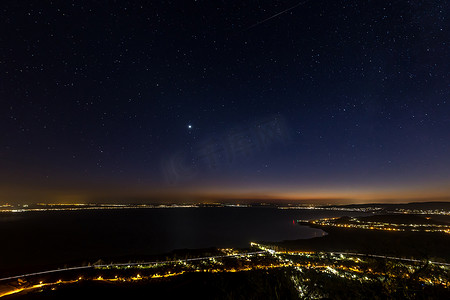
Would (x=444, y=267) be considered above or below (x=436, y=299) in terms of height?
below

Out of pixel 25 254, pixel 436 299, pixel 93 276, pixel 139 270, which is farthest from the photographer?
pixel 25 254

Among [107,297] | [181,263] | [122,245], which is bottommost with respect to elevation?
[122,245]

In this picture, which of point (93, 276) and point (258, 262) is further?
point (258, 262)

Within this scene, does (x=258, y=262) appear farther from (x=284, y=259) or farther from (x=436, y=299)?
(x=436, y=299)

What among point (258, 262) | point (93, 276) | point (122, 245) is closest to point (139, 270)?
point (93, 276)

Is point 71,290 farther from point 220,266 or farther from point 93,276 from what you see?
point 220,266

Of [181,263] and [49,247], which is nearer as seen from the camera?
[181,263]

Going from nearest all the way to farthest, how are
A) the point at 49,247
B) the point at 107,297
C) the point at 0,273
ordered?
the point at 107,297 < the point at 0,273 < the point at 49,247

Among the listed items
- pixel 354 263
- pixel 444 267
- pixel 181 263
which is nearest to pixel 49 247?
pixel 181 263

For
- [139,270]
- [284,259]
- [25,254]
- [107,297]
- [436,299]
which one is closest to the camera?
[436,299]
